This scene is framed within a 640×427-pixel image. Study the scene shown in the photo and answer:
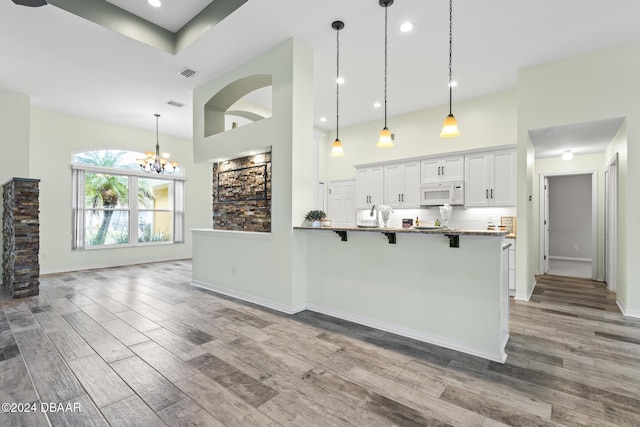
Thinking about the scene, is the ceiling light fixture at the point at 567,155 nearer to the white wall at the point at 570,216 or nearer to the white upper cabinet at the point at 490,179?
the white upper cabinet at the point at 490,179

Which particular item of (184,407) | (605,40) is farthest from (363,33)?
(184,407)

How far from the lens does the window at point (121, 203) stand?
6.91 meters

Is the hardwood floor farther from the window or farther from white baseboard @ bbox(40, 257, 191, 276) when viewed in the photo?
the window

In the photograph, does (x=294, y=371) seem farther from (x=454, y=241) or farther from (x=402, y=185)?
(x=402, y=185)

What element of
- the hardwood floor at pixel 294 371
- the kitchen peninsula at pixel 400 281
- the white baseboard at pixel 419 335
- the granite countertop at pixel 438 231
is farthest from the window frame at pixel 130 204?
the granite countertop at pixel 438 231

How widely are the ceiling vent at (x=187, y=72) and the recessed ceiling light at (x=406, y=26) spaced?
3146 mm

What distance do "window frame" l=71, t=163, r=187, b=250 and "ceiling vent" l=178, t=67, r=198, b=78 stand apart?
3.88 metres

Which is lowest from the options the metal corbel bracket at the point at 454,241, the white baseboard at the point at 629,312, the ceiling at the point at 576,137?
the white baseboard at the point at 629,312

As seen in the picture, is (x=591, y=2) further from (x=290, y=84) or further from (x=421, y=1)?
(x=290, y=84)

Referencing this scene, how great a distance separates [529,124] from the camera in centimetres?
453

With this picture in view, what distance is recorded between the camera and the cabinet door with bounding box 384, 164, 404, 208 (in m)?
6.38

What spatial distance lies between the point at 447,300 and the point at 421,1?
310 cm

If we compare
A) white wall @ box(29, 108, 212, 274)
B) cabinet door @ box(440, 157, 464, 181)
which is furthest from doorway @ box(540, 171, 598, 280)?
white wall @ box(29, 108, 212, 274)

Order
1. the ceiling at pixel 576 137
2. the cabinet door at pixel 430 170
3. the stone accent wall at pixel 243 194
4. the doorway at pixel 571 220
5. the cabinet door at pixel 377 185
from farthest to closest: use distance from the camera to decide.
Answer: the doorway at pixel 571 220
the cabinet door at pixel 377 185
the cabinet door at pixel 430 170
the stone accent wall at pixel 243 194
the ceiling at pixel 576 137
